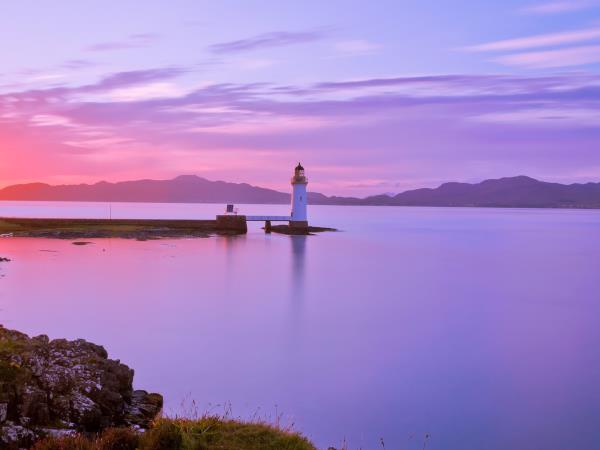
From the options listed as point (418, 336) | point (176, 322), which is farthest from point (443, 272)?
point (176, 322)

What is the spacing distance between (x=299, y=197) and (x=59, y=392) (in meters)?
51.9

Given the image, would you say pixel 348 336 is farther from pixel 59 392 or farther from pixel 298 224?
pixel 298 224

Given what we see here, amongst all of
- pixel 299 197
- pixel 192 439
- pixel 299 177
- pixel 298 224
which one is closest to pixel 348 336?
pixel 192 439

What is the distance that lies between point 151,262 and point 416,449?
1135 inches

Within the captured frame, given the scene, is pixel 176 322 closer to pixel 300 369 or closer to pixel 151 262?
pixel 300 369

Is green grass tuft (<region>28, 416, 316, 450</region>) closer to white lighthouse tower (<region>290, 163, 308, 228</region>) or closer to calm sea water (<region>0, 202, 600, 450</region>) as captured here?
calm sea water (<region>0, 202, 600, 450</region>)

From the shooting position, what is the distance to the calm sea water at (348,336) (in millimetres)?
11406

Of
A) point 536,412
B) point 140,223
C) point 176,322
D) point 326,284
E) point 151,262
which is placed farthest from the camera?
point 140,223

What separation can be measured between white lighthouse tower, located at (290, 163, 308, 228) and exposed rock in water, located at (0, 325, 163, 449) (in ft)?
161

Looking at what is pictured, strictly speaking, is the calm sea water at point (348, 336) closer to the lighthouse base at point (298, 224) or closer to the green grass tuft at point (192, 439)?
the green grass tuft at point (192, 439)

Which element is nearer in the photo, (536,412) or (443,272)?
(536,412)

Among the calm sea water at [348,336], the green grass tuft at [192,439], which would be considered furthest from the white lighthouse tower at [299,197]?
the green grass tuft at [192,439]

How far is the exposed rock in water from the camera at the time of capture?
782cm

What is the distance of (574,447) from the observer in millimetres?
9992
